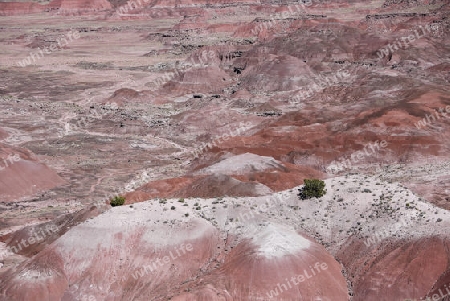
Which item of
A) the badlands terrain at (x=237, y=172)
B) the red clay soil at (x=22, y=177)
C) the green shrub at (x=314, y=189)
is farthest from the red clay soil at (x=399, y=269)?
the red clay soil at (x=22, y=177)

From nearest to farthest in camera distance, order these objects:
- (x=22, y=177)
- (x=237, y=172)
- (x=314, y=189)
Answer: (x=314, y=189)
(x=237, y=172)
(x=22, y=177)

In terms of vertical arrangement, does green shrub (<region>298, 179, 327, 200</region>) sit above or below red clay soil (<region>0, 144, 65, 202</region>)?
above

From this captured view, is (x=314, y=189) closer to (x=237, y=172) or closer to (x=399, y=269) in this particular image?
(x=399, y=269)

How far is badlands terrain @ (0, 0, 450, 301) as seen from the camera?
2870 centimetres

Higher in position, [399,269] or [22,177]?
[399,269]

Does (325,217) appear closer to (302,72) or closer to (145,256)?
(145,256)

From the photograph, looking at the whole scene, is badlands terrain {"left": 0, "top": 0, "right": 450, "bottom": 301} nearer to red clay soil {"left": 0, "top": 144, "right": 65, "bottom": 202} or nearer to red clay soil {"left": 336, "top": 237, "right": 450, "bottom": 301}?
red clay soil {"left": 336, "top": 237, "right": 450, "bottom": 301}

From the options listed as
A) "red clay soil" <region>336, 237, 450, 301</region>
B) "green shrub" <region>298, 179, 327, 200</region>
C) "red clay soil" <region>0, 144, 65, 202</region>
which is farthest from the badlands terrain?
"green shrub" <region>298, 179, 327, 200</region>

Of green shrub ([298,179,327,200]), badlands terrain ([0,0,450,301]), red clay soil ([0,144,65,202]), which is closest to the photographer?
badlands terrain ([0,0,450,301])

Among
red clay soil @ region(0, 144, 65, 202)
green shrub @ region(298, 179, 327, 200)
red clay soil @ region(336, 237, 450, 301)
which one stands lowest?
red clay soil @ region(0, 144, 65, 202)

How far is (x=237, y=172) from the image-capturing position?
51500mm

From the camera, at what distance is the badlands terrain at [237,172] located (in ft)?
94.2

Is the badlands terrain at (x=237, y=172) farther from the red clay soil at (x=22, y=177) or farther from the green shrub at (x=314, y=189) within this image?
the green shrub at (x=314, y=189)

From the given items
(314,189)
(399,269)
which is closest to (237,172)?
(314,189)
